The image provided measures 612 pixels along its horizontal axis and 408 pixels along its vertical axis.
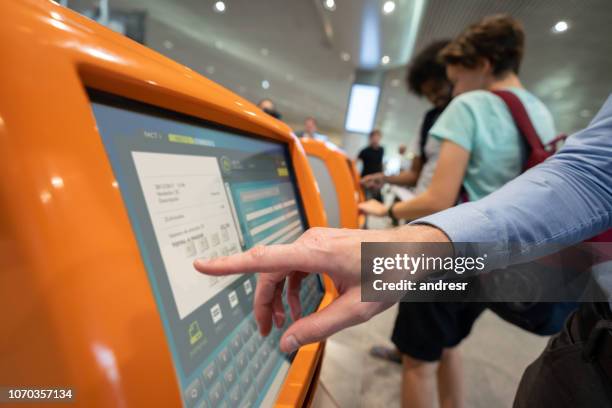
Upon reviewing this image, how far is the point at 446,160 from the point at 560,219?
0.39m

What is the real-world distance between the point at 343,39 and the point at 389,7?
108cm

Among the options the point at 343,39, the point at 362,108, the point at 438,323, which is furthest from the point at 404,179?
the point at 362,108

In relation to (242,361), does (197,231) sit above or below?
above

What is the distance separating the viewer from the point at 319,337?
0.28 meters

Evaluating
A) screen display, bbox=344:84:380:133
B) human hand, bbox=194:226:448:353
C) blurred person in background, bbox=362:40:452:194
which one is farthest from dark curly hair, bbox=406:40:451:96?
screen display, bbox=344:84:380:133

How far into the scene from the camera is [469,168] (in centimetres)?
80

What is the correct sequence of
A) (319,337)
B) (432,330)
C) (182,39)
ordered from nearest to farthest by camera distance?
(319,337) → (432,330) → (182,39)

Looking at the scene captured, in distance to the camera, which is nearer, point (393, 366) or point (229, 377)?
point (229, 377)

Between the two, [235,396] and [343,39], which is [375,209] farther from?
[343,39]

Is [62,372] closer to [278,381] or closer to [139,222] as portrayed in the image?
[139,222]

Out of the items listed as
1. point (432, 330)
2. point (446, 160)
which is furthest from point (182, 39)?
point (432, 330)

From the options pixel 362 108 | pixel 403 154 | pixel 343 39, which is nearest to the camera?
pixel 403 154

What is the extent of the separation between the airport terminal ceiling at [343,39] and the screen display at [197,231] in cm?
107

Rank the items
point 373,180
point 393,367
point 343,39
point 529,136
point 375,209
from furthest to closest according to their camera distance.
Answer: point 343,39 < point 373,180 < point 393,367 < point 375,209 < point 529,136
